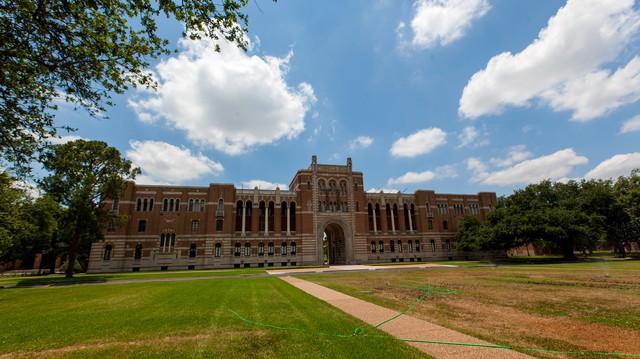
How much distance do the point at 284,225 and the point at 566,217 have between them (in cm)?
4438

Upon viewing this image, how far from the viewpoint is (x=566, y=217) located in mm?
39938

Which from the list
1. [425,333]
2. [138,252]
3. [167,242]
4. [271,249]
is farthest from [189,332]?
[138,252]

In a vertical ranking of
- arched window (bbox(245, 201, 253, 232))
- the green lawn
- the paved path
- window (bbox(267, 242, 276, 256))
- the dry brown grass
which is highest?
arched window (bbox(245, 201, 253, 232))

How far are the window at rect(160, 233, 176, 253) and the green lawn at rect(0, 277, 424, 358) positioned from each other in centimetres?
3901

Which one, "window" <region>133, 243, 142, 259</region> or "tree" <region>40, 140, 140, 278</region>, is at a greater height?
"tree" <region>40, 140, 140, 278</region>

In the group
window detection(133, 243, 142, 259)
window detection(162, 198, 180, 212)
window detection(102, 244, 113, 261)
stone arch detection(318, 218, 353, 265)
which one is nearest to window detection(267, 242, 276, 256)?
stone arch detection(318, 218, 353, 265)

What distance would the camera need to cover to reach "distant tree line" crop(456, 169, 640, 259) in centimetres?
4091

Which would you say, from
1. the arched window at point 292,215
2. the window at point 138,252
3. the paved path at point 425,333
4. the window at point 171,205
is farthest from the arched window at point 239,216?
the paved path at point 425,333

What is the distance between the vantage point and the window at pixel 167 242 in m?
48.4

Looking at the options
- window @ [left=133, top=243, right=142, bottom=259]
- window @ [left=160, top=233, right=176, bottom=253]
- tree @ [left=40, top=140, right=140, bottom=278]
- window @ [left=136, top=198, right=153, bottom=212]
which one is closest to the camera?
tree @ [left=40, top=140, right=140, bottom=278]

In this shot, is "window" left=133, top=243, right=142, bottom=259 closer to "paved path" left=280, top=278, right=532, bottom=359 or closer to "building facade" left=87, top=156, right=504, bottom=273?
"building facade" left=87, top=156, right=504, bottom=273

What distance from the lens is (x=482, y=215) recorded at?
214 ft

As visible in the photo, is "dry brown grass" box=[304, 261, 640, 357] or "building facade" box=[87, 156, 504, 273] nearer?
"dry brown grass" box=[304, 261, 640, 357]

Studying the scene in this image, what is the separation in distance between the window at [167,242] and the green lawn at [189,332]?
39.0m
